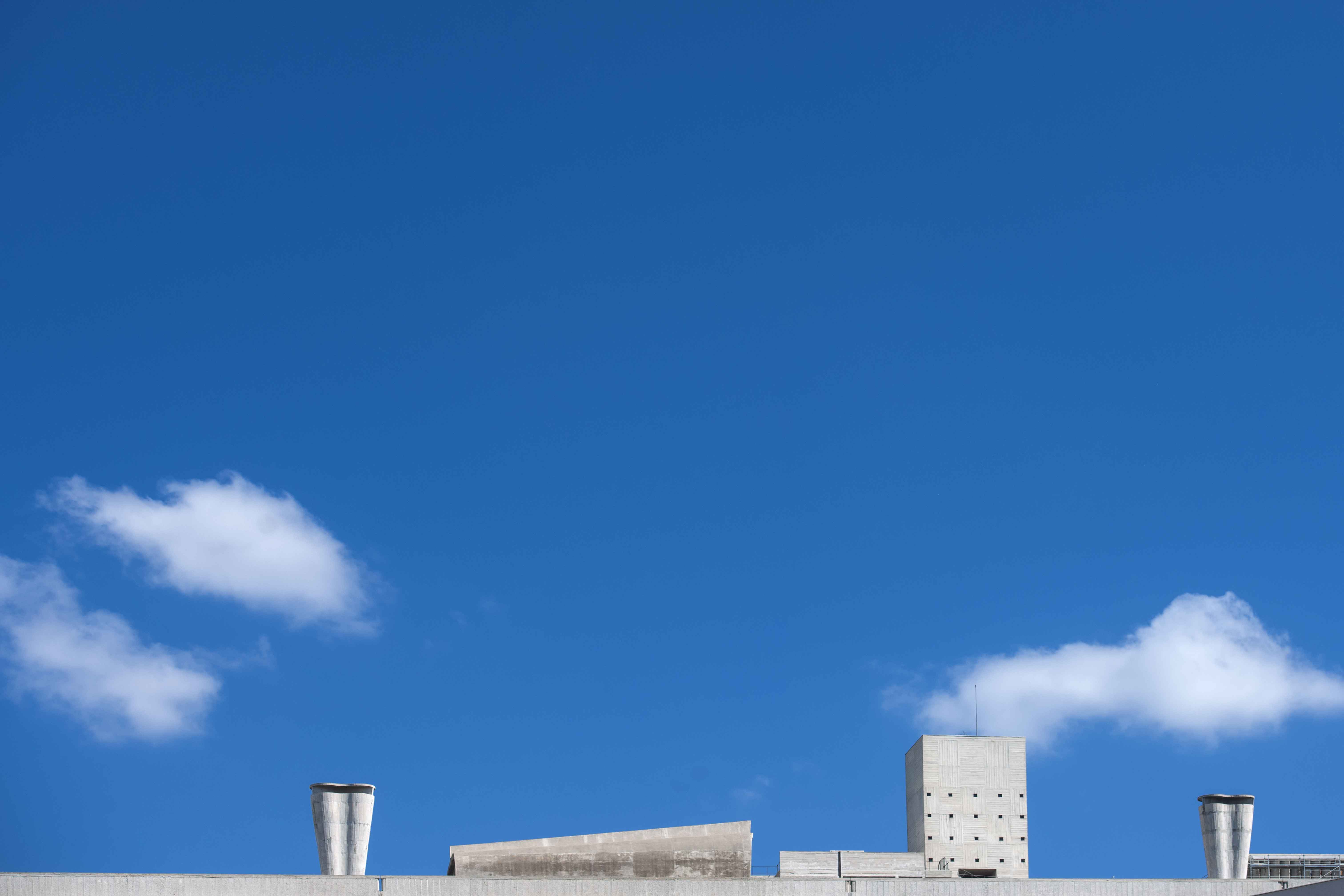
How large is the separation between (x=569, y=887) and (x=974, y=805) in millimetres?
30505

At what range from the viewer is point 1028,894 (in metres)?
52.2

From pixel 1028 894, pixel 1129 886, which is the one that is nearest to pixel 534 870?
pixel 1028 894

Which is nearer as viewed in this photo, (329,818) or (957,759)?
(329,818)

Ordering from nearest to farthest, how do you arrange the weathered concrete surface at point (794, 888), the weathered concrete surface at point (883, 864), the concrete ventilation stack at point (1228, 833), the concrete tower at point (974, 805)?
the weathered concrete surface at point (794, 888) → the concrete ventilation stack at point (1228, 833) → the weathered concrete surface at point (883, 864) → the concrete tower at point (974, 805)

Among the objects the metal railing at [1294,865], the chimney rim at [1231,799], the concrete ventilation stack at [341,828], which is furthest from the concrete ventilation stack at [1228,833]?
the metal railing at [1294,865]

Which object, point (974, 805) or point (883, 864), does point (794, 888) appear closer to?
point (883, 864)

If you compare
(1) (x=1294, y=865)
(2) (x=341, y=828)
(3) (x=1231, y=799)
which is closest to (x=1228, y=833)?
(3) (x=1231, y=799)

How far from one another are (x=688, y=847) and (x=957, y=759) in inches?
1060

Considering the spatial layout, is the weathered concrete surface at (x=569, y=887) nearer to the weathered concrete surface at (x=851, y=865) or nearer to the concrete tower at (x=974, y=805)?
the weathered concrete surface at (x=851, y=865)

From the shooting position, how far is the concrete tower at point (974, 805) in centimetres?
7575

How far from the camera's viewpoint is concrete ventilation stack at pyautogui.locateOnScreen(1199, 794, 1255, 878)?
5903cm

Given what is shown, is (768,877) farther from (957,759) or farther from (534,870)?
(957,759)

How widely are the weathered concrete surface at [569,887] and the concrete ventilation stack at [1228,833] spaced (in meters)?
4.88

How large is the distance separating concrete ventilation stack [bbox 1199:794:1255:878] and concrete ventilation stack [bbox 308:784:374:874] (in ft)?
100
